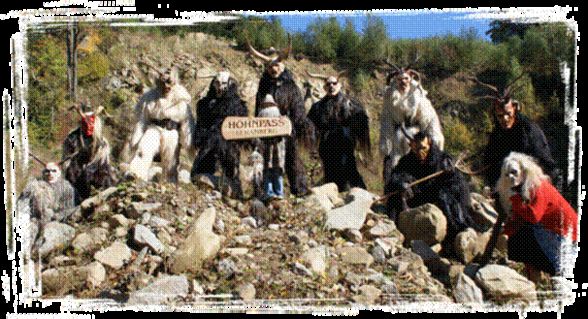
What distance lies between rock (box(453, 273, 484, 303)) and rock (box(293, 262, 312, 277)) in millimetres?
1140

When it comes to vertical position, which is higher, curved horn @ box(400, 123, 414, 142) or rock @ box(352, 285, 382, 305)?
curved horn @ box(400, 123, 414, 142)

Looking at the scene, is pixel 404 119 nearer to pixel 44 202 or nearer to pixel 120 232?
pixel 120 232

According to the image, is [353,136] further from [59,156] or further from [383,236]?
[59,156]

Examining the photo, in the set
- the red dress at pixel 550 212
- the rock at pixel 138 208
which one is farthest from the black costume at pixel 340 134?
the rock at pixel 138 208

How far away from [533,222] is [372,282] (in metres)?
1.31

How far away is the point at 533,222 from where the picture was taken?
5.99m

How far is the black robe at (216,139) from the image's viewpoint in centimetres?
645

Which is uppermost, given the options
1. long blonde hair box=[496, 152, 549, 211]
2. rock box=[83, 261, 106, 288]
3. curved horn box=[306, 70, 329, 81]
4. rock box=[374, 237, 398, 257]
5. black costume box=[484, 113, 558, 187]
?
curved horn box=[306, 70, 329, 81]

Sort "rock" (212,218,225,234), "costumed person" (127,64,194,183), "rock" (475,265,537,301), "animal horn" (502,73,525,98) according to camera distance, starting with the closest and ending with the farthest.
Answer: "rock" (475,265,537,301) → "animal horn" (502,73,525,98) → "rock" (212,218,225,234) → "costumed person" (127,64,194,183)

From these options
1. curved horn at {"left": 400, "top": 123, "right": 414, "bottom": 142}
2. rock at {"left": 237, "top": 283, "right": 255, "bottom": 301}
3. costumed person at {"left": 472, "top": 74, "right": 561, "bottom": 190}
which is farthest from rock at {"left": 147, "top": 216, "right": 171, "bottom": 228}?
costumed person at {"left": 472, "top": 74, "right": 561, "bottom": 190}

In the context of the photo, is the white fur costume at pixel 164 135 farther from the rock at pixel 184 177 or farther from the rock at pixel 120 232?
the rock at pixel 120 232

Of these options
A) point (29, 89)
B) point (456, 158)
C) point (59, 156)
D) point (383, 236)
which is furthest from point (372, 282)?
point (29, 89)

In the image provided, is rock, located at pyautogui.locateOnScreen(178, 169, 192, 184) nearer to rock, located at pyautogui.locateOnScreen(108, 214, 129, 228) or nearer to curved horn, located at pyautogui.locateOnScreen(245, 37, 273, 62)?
rock, located at pyautogui.locateOnScreen(108, 214, 129, 228)

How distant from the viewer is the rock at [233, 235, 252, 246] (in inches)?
245
